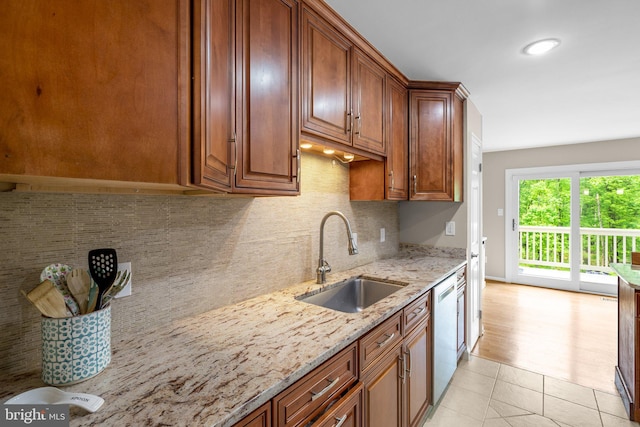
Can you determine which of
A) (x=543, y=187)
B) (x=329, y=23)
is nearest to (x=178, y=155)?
(x=329, y=23)

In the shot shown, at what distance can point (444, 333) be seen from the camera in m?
2.10

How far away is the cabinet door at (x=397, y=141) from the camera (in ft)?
7.22

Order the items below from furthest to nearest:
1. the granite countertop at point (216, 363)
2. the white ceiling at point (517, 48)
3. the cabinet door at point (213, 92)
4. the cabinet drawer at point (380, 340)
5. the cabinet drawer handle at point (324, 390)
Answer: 1. the white ceiling at point (517, 48)
2. the cabinet drawer at point (380, 340)
3. the cabinet drawer handle at point (324, 390)
4. the cabinet door at point (213, 92)
5. the granite countertop at point (216, 363)

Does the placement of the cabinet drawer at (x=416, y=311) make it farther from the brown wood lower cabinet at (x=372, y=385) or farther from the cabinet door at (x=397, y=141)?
the cabinet door at (x=397, y=141)

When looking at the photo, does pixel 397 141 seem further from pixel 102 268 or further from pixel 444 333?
pixel 102 268

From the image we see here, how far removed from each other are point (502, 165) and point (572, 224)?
140 cm

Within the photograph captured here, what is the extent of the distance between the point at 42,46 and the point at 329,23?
4.45ft

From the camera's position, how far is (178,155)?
777mm

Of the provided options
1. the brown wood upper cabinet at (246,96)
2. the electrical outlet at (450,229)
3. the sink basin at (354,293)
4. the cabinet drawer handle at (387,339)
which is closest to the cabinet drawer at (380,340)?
the cabinet drawer handle at (387,339)

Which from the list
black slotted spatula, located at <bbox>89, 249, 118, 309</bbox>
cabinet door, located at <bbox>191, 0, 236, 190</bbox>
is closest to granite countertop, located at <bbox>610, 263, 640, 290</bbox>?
cabinet door, located at <bbox>191, 0, 236, 190</bbox>

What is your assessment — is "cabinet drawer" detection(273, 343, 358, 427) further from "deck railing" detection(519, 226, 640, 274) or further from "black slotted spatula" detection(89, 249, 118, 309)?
"deck railing" detection(519, 226, 640, 274)

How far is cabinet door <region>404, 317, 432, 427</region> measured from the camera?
5.32 ft

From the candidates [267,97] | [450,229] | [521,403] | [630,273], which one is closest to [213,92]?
[267,97]

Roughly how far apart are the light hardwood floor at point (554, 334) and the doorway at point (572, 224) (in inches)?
18.0
